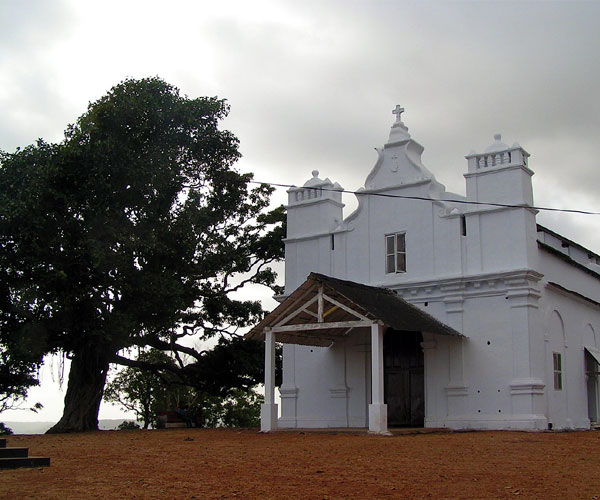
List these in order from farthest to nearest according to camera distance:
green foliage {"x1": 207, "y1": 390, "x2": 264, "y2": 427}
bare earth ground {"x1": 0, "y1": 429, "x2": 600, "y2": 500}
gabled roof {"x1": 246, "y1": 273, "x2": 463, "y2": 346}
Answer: green foliage {"x1": 207, "y1": 390, "x2": 264, "y2": 427}
gabled roof {"x1": 246, "y1": 273, "x2": 463, "y2": 346}
bare earth ground {"x1": 0, "y1": 429, "x2": 600, "y2": 500}

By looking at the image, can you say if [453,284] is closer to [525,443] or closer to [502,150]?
[502,150]

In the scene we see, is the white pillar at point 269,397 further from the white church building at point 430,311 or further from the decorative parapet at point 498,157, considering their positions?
the decorative parapet at point 498,157

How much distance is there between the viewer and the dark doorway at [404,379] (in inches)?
893

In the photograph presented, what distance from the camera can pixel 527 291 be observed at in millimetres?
20891

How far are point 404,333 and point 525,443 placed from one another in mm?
8285

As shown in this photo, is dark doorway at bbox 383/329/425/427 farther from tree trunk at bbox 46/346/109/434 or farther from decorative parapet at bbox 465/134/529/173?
tree trunk at bbox 46/346/109/434

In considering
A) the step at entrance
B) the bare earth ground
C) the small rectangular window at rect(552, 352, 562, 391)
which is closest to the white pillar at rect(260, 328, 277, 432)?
the bare earth ground

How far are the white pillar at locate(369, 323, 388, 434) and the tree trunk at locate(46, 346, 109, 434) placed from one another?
33.5 feet

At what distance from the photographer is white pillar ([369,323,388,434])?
18.5 metres

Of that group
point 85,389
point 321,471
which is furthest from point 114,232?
point 321,471

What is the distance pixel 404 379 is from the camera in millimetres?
23125

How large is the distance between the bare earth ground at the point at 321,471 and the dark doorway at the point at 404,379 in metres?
6.51

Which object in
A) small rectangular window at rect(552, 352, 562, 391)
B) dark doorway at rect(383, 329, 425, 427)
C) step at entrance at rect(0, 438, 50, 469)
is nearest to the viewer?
step at entrance at rect(0, 438, 50, 469)

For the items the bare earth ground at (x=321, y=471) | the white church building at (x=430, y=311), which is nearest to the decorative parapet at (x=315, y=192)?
the white church building at (x=430, y=311)
